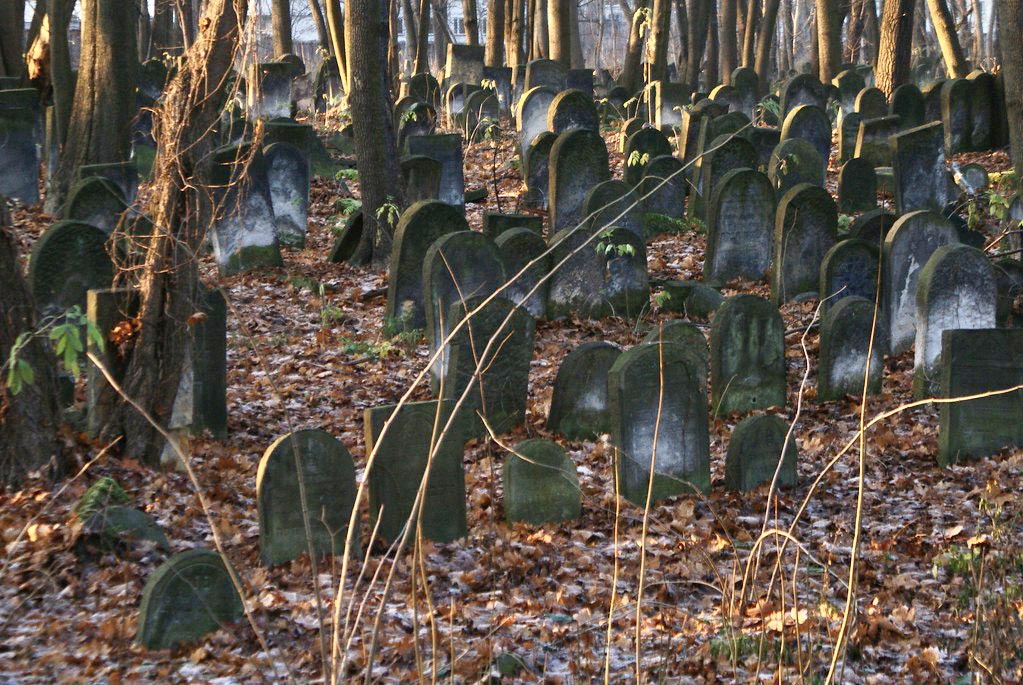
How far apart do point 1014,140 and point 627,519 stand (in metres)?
6.02

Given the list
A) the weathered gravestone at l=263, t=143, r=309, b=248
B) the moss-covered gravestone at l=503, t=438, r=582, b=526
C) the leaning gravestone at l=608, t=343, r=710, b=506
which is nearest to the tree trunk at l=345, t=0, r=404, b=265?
the weathered gravestone at l=263, t=143, r=309, b=248

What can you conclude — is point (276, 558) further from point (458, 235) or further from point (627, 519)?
point (458, 235)

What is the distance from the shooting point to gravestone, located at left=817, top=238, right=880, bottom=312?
9.42 meters

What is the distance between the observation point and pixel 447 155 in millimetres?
13031

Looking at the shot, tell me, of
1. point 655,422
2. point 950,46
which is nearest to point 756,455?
point 655,422

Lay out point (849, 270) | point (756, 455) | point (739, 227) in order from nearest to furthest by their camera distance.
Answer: point (756, 455)
point (849, 270)
point (739, 227)

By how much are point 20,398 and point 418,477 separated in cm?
203

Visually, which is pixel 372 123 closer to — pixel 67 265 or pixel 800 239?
pixel 67 265

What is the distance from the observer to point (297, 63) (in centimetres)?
2083

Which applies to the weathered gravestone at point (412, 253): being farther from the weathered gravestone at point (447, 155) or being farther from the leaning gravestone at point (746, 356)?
the weathered gravestone at point (447, 155)

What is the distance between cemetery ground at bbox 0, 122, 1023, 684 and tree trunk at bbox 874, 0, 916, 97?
831 centimetres

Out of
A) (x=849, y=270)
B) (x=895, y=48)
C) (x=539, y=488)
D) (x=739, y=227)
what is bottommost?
(x=539, y=488)

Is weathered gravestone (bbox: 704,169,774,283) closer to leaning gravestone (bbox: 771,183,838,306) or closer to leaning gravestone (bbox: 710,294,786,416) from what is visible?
leaning gravestone (bbox: 771,183,838,306)

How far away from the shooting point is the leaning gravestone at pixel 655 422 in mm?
6766
